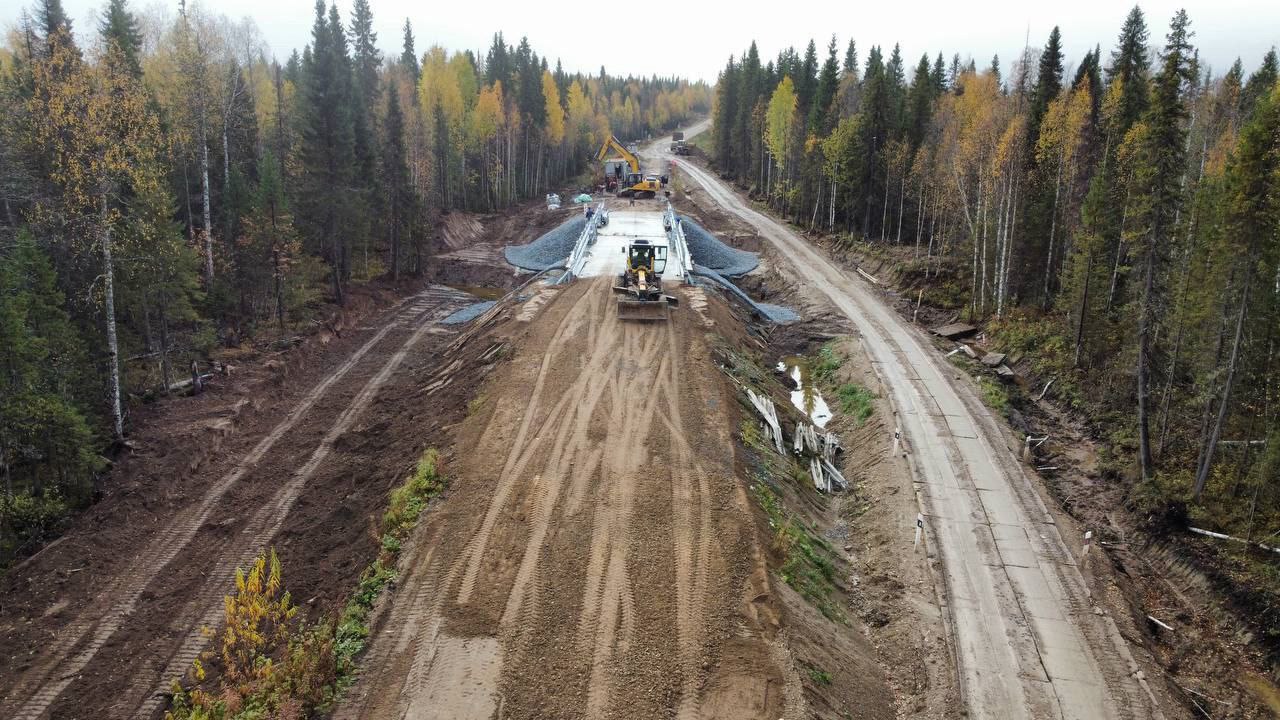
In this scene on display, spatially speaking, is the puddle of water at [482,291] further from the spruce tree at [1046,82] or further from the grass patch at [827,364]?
the spruce tree at [1046,82]

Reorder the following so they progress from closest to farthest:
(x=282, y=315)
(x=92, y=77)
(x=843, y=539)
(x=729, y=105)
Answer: (x=843, y=539) < (x=92, y=77) < (x=282, y=315) < (x=729, y=105)

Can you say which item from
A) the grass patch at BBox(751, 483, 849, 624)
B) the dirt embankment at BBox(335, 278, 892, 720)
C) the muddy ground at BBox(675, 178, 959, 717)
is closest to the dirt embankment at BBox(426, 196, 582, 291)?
the muddy ground at BBox(675, 178, 959, 717)

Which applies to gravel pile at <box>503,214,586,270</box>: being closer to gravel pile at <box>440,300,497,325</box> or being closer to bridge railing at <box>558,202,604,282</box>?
bridge railing at <box>558,202,604,282</box>

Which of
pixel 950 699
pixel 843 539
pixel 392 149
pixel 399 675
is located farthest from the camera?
A: pixel 392 149

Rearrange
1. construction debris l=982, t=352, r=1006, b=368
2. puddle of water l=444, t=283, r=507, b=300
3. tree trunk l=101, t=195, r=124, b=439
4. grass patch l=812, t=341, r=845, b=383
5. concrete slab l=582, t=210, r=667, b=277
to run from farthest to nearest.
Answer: puddle of water l=444, t=283, r=507, b=300 < concrete slab l=582, t=210, r=667, b=277 < grass patch l=812, t=341, r=845, b=383 < construction debris l=982, t=352, r=1006, b=368 < tree trunk l=101, t=195, r=124, b=439

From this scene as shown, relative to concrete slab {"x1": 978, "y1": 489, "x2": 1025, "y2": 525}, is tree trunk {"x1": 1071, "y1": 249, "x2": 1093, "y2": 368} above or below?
above

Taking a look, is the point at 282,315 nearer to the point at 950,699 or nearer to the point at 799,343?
the point at 799,343

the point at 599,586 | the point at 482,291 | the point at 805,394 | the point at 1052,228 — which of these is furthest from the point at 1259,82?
the point at 599,586

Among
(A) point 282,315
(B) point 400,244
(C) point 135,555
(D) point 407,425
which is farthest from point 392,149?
(C) point 135,555
